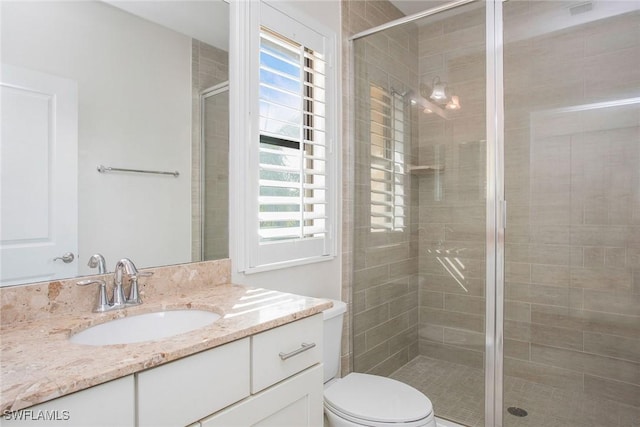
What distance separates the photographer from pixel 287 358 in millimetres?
1096

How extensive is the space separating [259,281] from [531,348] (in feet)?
4.29

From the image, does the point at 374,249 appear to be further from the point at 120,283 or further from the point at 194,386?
the point at 194,386

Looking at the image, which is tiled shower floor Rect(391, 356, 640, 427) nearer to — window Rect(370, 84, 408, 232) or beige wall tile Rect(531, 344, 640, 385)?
beige wall tile Rect(531, 344, 640, 385)

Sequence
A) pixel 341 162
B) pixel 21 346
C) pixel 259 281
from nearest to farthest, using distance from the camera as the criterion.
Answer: pixel 21 346 → pixel 259 281 → pixel 341 162

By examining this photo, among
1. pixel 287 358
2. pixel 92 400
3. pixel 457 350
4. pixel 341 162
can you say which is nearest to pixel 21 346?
pixel 92 400

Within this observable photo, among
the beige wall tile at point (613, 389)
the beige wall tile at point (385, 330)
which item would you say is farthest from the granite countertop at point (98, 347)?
the beige wall tile at point (613, 389)

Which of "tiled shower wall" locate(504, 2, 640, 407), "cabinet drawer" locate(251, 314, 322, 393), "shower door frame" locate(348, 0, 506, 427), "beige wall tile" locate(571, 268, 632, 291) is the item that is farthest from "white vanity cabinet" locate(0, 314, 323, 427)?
"beige wall tile" locate(571, 268, 632, 291)

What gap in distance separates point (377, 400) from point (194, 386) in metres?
0.89

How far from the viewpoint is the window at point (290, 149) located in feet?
5.56

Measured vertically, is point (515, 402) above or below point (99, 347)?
below

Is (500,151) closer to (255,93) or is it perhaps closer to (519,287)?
(519,287)

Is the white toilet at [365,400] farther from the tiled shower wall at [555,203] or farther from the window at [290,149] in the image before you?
the tiled shower wall at [555,203]

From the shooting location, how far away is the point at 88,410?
0.69 meters

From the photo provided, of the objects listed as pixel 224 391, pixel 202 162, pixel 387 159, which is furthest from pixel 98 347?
pixel 387 159
